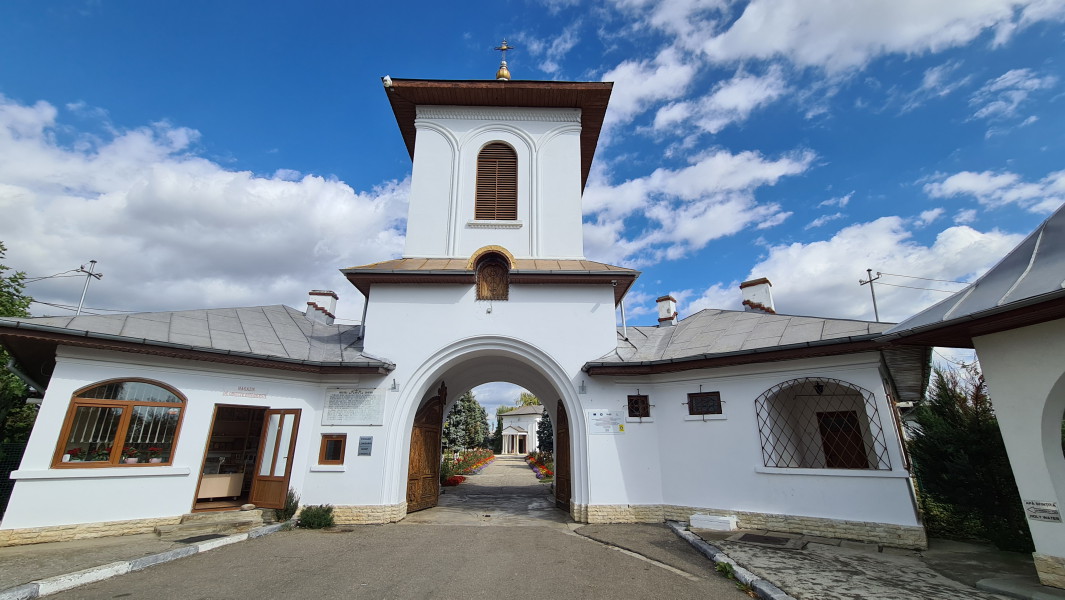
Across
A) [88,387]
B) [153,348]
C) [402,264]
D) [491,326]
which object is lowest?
[88,387]

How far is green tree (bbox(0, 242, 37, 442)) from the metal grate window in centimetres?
1419

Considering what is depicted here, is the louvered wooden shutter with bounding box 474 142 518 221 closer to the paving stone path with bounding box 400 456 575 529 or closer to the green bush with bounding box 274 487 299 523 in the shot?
the paving stone path with bounding box 400 456 575 529

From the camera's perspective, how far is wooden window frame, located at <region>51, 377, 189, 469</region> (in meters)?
6.73

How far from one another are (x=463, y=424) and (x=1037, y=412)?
24.9 meters

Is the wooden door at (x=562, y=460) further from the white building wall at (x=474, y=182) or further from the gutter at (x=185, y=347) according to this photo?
the gutter at (x=185, y=347)

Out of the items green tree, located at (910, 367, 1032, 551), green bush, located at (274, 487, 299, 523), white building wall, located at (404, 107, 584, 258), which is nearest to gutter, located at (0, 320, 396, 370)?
green bush, located at (274, 487, 299, 523)

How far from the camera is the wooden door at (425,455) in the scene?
9.84m

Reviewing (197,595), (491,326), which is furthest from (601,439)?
(197,595)

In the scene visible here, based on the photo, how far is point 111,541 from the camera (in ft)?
21.3

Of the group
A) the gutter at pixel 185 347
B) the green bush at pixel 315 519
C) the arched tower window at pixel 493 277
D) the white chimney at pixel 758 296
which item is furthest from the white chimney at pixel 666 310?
the green bush at pixel 315 519

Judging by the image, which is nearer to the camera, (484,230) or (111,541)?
(111,541)

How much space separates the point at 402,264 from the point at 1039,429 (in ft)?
33.6

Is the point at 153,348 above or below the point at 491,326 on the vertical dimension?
below

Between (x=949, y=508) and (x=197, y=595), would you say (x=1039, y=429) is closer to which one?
(x=949, y=508)
